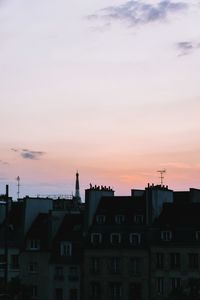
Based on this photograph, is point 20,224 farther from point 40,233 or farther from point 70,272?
point 70,272

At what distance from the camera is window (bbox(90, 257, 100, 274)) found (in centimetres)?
8865

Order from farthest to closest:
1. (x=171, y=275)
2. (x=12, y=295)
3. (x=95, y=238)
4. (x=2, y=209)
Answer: (x=2, y=209)
(x=95, y=238)
(x=171, y=275)
(x=12, y=295)

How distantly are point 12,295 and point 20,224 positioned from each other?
18.6 metres

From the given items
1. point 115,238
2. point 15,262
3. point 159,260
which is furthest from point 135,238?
point 15,262

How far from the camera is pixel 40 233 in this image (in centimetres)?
9338

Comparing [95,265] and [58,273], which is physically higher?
[95,265]

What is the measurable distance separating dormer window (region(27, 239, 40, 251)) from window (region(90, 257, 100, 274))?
25.4ft

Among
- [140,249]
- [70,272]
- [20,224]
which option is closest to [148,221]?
[140,249]

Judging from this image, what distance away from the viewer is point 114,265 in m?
87.9

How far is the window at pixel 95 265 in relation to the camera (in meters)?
88.7

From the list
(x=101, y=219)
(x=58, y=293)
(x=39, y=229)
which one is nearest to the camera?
(x=58, y=293)

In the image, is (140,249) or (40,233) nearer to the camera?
(140,249)

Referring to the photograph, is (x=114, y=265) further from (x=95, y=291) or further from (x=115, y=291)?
(x=95, y=291)

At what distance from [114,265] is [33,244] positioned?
38.3 feet
